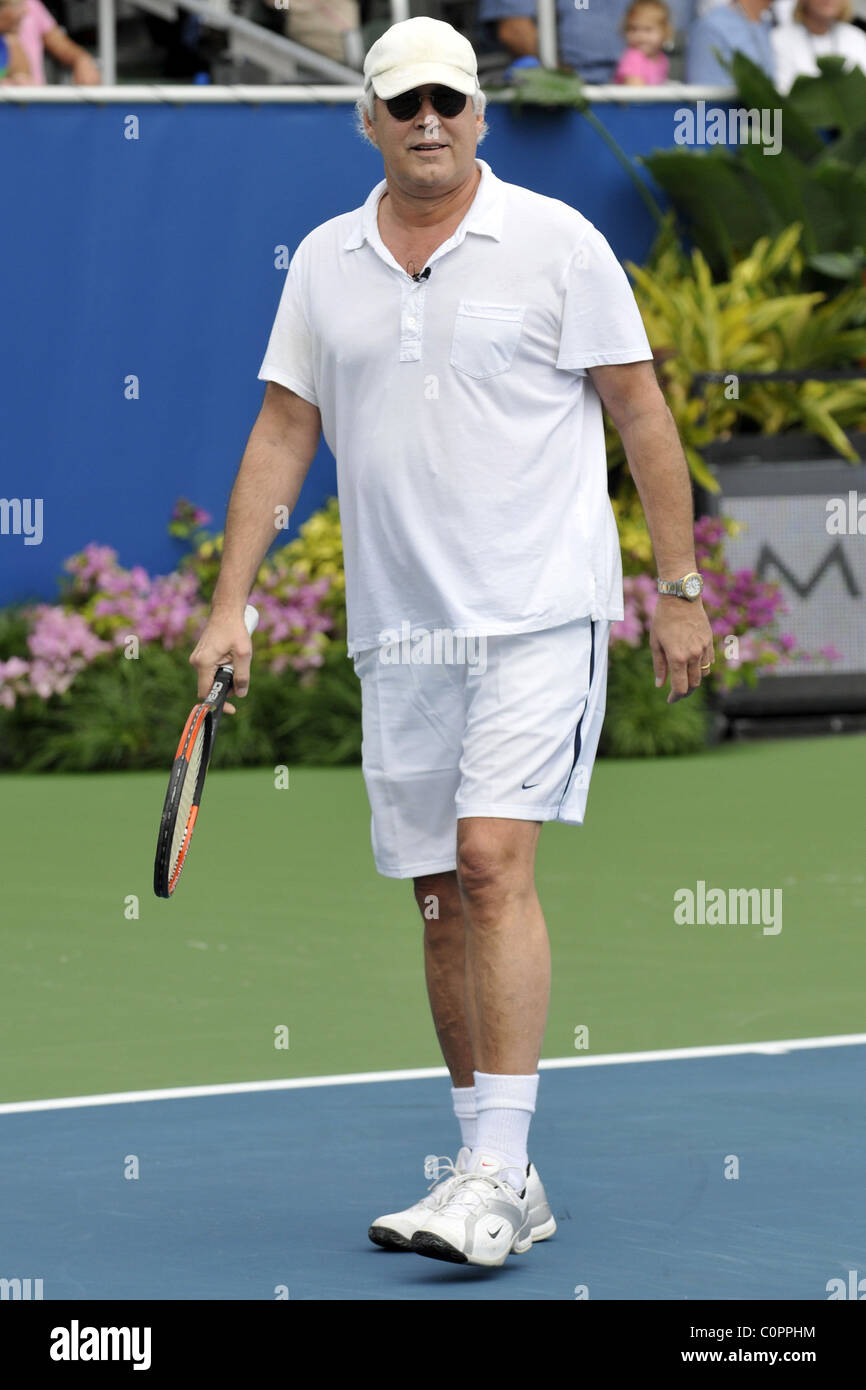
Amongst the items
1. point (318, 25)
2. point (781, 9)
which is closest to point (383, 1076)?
point (318, 25)

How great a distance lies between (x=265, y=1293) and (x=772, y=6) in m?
12.8

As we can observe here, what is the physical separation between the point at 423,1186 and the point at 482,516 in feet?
4.63

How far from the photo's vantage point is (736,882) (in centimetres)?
920

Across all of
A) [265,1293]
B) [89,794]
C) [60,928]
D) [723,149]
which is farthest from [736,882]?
[723,149]

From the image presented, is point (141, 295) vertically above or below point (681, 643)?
above

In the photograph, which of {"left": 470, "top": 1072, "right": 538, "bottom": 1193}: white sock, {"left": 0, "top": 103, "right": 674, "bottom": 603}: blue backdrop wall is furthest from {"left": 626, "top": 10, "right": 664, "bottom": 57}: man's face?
{"left": 470, "top": 1072, "right": 538, "bottom": 1193}: white sock

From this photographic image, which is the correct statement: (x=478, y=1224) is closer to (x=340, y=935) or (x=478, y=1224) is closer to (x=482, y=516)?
(x=482, y=516)

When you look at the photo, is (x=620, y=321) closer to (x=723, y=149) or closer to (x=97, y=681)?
(x=97, y=681)

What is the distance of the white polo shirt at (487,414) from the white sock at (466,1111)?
96 centimetres

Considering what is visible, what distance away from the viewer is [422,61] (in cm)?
490

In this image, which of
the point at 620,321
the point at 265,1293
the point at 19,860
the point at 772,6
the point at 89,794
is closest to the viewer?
the point at 265,1293

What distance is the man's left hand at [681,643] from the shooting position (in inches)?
196

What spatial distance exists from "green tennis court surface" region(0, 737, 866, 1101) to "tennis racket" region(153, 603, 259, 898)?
1557mm

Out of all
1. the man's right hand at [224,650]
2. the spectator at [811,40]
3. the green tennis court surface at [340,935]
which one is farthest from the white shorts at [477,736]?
the spectator at [811,40]
